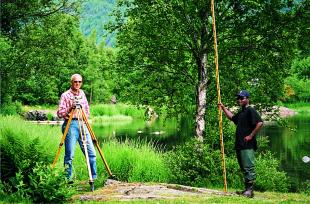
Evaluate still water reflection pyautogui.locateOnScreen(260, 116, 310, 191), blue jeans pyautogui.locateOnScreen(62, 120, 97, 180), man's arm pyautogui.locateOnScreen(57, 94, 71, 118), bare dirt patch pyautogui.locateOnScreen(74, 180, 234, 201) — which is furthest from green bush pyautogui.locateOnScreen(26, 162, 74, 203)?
still water reflection pyautogui.locateOnScreen(260, 116, 310, 191)

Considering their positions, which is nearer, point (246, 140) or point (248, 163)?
point (246, 140)

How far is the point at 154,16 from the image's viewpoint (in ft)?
55.9

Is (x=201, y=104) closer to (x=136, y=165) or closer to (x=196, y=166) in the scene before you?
(x=196, y=166)

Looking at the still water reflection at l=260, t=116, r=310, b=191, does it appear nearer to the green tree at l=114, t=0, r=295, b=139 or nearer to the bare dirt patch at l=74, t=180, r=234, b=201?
the green tree at l=114, t=0, r=295, b=139

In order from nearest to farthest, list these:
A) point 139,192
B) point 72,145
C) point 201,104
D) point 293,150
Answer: point 139,192 → point 72,145 → point 201,104 → point 293,150

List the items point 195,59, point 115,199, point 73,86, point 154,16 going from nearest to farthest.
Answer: point 115,199 → point 73,86 → point 154,16 → point 195,59

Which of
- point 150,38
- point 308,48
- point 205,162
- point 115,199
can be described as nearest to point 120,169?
point 205,162

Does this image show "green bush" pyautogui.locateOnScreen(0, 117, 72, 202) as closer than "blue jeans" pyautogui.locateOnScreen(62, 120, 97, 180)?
Yes

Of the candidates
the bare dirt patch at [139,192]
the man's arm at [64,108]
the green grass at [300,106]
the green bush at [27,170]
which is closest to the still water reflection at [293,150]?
the bare dirt patch at [139,192]

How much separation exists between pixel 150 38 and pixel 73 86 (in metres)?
6.94

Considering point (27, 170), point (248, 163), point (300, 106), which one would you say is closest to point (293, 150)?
point (248, 163)

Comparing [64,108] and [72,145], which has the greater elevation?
[64,108]

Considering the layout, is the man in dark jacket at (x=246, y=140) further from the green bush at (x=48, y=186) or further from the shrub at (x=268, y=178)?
the green bush at (x=48, y=186)

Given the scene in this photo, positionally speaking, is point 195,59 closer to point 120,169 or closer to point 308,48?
point 308,48
